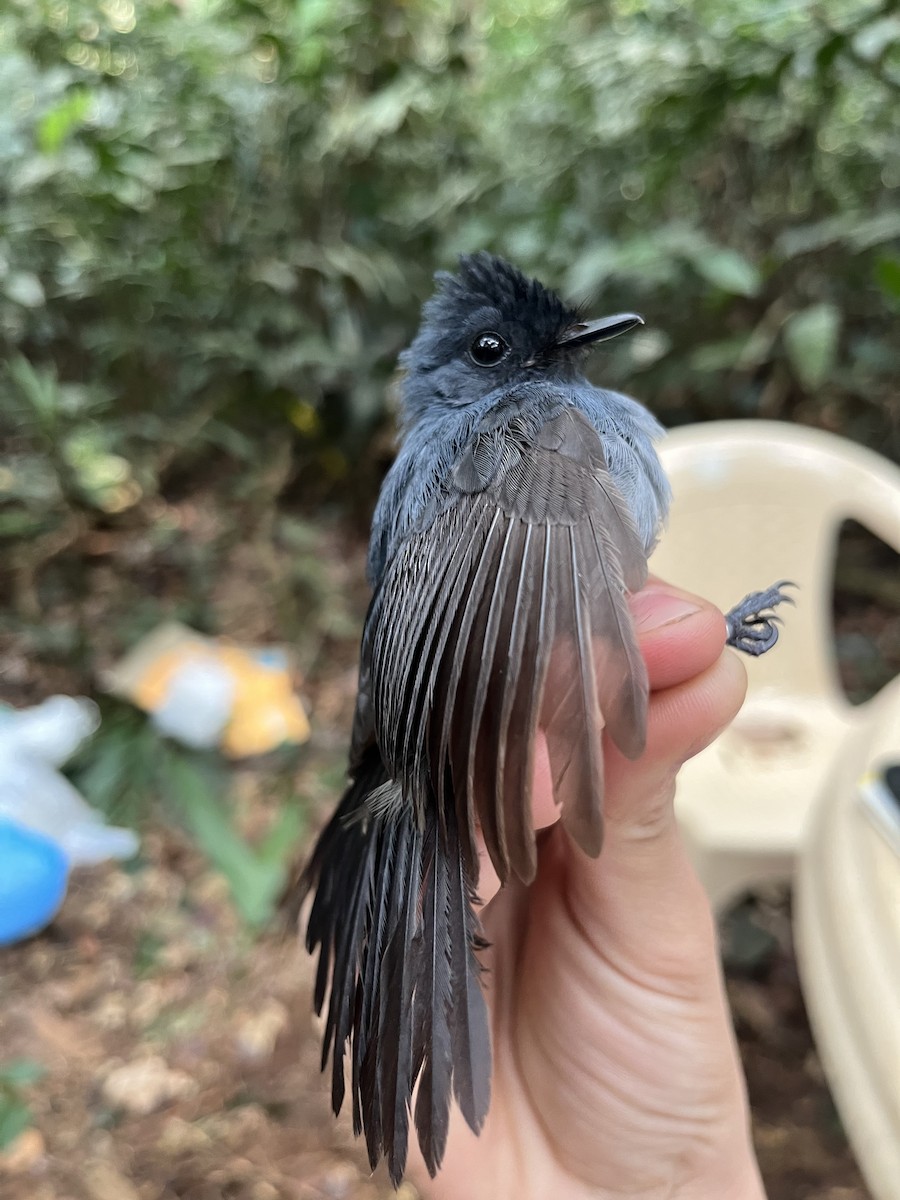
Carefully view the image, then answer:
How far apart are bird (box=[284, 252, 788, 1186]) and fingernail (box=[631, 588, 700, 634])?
0.09 metres

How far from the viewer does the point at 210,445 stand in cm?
361

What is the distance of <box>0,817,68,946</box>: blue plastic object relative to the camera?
7.80ft

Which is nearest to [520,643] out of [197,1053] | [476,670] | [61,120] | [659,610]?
[476,670]

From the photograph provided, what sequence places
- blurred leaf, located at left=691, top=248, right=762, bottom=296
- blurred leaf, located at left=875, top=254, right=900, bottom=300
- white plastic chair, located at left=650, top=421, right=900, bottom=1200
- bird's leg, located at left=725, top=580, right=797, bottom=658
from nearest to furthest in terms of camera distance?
bird's leg, located at left=725, top=580, right=797, bottom=658 → white plastic chair, located at left=650, top=421, right=900, bottom=1200 → blurred leaf, located at left=875, top=254, right=900, bottom=300 → blurred leaf, located at left=691, top=248, right=762, bottom=296

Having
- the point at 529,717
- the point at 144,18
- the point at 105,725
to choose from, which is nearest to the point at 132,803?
the point at 105,725

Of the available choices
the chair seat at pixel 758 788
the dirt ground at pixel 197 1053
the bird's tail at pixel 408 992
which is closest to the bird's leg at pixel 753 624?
the bird's tail at pixel 408 992

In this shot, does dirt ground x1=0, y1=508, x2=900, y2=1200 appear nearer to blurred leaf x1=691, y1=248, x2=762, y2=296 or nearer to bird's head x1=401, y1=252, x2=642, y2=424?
bird's head x1=401, y1=252, x2=642, y2=424

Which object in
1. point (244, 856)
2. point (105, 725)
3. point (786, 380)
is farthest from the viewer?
point (786, 380)

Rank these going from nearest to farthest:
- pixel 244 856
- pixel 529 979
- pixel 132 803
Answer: pixel 529 979
pixel 244 856
pixel 132 803

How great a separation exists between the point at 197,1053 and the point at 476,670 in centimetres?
192

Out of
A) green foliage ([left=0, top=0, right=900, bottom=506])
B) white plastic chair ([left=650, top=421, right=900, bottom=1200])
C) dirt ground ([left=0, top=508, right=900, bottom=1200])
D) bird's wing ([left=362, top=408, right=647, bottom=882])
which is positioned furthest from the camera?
green foliage ([left=0, top=0, right=900, bottom=506])

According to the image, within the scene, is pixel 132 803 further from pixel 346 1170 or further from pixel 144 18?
pixel 144 18

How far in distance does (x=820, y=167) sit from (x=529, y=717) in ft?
9.80

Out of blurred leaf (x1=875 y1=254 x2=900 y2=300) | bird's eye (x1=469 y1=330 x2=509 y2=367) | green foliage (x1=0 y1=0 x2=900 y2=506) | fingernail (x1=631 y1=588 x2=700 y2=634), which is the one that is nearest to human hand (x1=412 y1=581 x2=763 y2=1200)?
fingernail (x1=631 y1=588 x2=700 y2=634)
